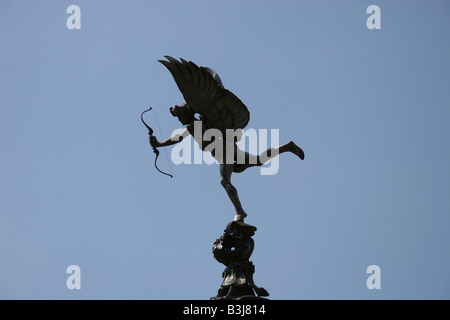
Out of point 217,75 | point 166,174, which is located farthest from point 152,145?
point 217,75

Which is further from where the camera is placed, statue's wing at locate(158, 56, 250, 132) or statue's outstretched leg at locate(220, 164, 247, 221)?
statue's outstretched leg at locate(220, 164, 247, 221)

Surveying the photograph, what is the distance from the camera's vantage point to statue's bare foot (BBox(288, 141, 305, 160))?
18141mm

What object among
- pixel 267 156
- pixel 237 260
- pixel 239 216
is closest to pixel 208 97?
pixel 267 156

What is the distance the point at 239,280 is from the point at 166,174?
2.48 meters

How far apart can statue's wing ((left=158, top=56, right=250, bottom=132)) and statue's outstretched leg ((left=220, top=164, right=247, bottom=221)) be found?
0.77 meters

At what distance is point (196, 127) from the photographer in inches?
713

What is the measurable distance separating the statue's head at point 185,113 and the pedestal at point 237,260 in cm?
214

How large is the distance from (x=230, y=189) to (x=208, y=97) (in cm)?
179

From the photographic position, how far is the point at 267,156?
18297mm

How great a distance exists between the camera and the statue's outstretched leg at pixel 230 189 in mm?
17891

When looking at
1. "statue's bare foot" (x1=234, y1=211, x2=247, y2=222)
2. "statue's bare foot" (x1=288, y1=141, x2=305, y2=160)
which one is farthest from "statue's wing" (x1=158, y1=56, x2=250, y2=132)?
"statue's bare foot" (x1=234, y1=211, x2=247, y2=222)

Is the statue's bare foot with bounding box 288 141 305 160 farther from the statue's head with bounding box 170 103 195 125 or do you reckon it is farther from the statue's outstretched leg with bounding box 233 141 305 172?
the statue's head with bounding box 170 103 195 125
